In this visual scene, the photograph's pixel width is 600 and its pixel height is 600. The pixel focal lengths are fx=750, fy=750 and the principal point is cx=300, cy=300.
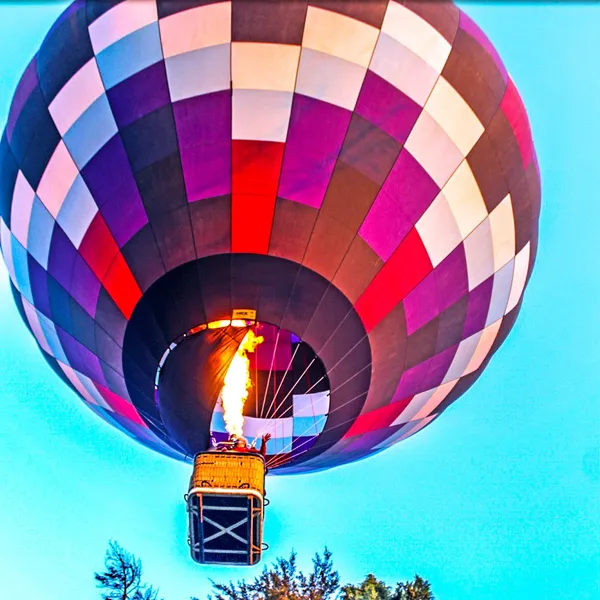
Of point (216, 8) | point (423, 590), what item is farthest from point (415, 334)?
point (216, 8)

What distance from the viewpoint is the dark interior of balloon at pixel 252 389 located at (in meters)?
6.55

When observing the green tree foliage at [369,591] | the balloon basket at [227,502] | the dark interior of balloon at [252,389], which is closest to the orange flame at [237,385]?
the dark interior of balloon at [252,389]

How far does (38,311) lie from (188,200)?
2.68 meters

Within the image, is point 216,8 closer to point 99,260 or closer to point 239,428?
point 99,260

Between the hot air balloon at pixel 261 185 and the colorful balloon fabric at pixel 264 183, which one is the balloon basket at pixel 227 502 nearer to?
the hot air balloon at pixel 261 185

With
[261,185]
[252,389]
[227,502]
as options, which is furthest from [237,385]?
[261,185]

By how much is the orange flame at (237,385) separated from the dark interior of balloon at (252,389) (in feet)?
→ 0.27

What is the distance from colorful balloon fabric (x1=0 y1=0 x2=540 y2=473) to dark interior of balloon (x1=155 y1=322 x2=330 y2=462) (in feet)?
0.09

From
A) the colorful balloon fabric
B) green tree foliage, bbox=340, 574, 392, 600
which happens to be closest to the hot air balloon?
the colorful balloon fabric

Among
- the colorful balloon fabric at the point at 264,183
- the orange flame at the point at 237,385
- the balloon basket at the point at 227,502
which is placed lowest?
the balloon basket at the point at 227,502

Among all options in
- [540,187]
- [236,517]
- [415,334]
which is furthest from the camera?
[540,187]

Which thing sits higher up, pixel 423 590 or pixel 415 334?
pixel 415 334

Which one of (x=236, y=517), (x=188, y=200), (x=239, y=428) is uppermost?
(x=188, y=200)

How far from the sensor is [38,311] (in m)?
7.88
